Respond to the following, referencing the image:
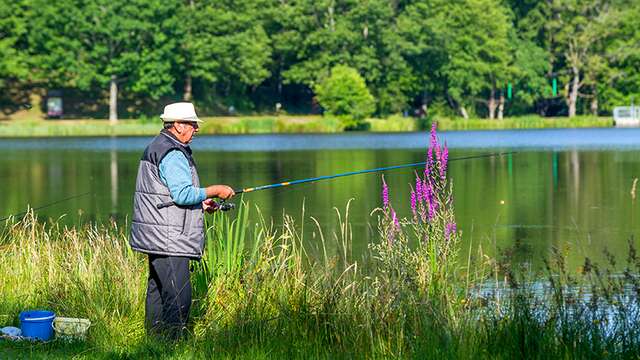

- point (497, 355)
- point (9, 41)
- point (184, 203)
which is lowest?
point (497, 355)

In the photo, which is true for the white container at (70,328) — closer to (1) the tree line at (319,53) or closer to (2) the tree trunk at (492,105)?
(1) the tree line at (319,53)

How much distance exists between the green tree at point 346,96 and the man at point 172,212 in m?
68.1

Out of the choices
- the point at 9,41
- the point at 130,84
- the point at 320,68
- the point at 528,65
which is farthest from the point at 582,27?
the point at 9,41

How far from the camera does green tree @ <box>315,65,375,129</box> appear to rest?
76.4m

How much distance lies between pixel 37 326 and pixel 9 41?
67.4 m

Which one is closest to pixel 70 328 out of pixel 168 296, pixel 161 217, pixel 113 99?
pixel 168 296

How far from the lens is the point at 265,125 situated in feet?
246

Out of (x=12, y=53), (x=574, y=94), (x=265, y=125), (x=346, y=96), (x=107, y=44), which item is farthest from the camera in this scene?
(x=574, y=94)

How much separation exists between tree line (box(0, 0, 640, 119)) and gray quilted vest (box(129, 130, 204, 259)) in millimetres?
64948

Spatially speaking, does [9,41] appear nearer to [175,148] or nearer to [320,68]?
[320,68]

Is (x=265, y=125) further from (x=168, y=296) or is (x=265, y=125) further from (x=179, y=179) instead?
(x=179, y=179)

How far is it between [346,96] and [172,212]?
6852 centimetres

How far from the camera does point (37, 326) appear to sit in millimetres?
7902

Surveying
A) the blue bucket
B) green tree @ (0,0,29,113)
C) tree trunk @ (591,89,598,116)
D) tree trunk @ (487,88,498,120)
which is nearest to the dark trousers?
the blue bucket
